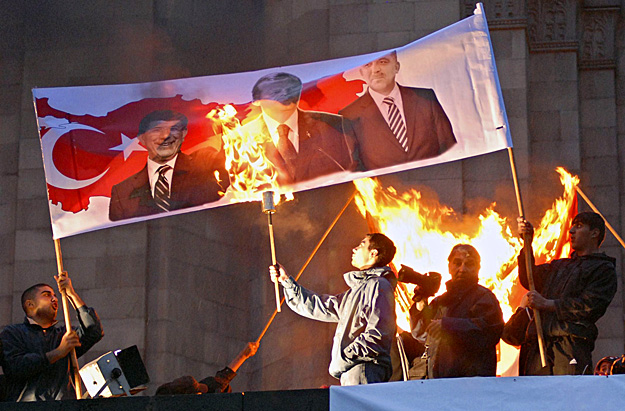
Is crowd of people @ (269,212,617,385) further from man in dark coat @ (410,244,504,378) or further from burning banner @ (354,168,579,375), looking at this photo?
burning banner @ (354,168,579,375)

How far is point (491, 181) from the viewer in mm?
14570

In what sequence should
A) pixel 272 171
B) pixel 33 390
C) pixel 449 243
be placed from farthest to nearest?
pixel 449 243 → pixel 272 171 → pixel 33 390

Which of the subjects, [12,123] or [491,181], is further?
[12,123]

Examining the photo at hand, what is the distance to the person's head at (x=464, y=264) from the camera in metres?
10.2

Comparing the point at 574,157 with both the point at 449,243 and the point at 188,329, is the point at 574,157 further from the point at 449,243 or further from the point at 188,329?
the point at 188,329

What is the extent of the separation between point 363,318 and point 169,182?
2.66m

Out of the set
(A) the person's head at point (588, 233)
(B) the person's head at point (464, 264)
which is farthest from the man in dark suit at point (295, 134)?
(A) the person's head at point (588, 233)

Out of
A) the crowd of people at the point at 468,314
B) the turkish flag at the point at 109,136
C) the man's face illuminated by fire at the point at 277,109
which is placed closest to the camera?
the crowd of people at the point at 468,314

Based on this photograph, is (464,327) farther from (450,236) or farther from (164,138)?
(450,236)

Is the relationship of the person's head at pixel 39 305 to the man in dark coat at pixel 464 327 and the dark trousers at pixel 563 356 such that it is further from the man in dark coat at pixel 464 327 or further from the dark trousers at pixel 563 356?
the dark trousers at pixel 563 356

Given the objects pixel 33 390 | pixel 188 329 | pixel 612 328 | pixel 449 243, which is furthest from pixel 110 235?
pixel 612 328

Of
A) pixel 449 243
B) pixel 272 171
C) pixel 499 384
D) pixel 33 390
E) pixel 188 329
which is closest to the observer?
pixel 499 384

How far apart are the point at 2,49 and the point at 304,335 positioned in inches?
213

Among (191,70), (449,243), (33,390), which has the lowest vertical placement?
(33,390)
